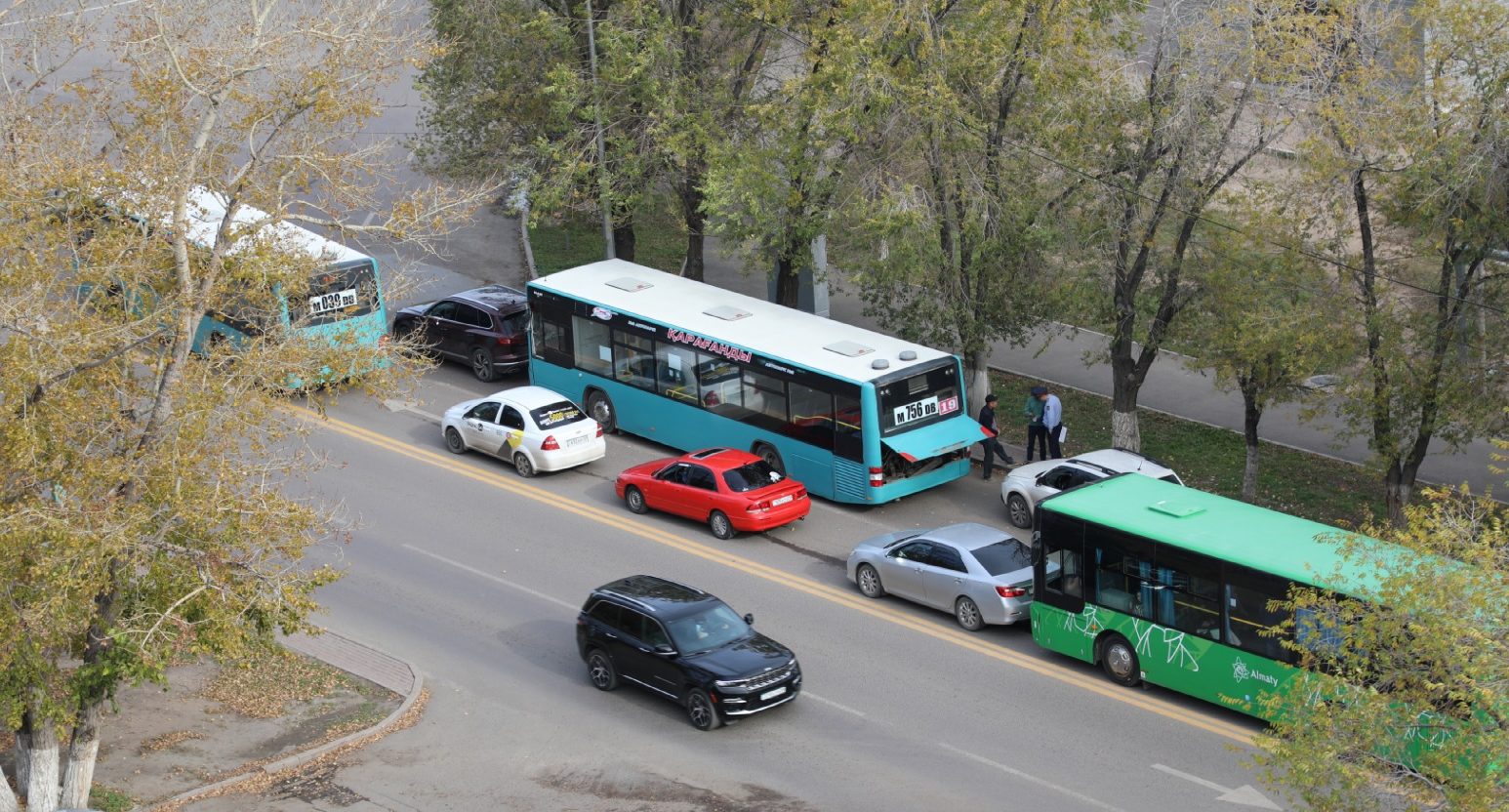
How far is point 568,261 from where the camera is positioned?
38.9 m

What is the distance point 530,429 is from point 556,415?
21.7 inches

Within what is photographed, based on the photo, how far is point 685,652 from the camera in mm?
19188

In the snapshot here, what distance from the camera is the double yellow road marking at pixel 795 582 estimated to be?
64.1 feet

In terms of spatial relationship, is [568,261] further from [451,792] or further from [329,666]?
[451,792]

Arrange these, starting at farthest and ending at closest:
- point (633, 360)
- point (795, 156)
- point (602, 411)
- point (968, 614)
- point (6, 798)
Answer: point (602, 411) < point (633, 360) < point (795, 156) < point (968, 614) < point (6, 798)

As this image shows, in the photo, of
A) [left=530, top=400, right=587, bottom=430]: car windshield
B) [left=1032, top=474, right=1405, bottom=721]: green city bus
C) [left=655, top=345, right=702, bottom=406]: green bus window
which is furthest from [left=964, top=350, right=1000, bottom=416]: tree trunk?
[left=1032, top=474, right=1405, bottom=721]: green city bus

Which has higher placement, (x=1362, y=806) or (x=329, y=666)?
(x=1362, y=806)

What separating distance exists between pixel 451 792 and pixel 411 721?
6.61ft

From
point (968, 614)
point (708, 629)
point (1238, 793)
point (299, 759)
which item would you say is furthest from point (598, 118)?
point (1238, 793)

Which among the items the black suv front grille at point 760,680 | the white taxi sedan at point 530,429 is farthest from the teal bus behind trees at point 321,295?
the black suv front grille at point 760,680

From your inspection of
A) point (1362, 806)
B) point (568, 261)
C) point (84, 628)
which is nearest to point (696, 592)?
point (84, 628)

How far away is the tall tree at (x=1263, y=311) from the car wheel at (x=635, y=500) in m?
9.42

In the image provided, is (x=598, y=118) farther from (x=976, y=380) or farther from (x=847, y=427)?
(x=847, y=427)

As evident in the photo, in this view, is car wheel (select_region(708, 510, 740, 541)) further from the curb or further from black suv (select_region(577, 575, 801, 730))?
the curb
